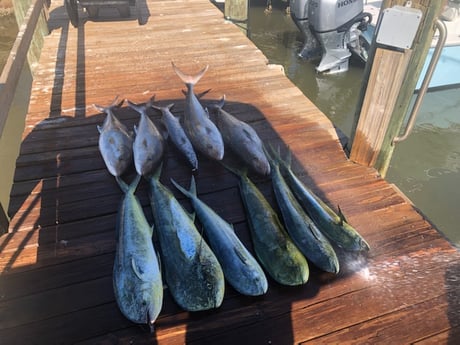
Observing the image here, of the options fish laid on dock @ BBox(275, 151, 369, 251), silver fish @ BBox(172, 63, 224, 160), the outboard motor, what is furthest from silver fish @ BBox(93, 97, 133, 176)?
the outboard motor

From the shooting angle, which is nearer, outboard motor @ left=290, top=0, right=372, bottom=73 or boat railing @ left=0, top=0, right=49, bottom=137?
boat railing @ left=0, top=0, right=49, bottom=137

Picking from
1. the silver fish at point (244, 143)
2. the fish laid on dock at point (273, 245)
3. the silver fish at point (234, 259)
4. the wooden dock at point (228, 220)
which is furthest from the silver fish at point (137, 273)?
the silver fish at point (244, 143)

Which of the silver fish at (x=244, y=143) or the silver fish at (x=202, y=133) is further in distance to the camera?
the silver fish at (x=202, y=133)

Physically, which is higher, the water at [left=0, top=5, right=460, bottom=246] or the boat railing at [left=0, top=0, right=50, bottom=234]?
the boat railing at [left=0, top=0, right=50, bottom=234]

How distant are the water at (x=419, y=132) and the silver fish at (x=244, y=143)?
7.07ft

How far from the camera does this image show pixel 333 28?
782 centimetres

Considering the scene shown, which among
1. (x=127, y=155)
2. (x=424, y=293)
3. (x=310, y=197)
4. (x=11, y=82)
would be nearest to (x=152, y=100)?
(x=127, y=155)

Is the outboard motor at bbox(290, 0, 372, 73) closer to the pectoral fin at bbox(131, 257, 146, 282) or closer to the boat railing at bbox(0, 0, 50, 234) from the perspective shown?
the boat railing at bbox(0, 0, 50, 234)

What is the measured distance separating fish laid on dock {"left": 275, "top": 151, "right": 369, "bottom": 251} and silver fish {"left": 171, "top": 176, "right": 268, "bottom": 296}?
611 mm

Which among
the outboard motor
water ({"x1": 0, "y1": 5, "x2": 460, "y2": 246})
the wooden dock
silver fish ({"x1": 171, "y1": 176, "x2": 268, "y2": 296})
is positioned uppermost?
silver fish ({"x1": 171, "y1": 176, "x2": 268, "y2": 296})

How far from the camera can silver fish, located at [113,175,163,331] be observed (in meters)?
1.94

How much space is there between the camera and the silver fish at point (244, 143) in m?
2.96

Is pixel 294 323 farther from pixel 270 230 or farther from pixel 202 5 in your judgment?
pixel 202 5

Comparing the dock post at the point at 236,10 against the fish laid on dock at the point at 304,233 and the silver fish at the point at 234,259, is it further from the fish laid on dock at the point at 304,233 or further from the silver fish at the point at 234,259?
the silver fish at the point at 234,259
